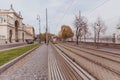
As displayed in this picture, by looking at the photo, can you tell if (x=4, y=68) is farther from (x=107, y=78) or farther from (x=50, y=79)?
(x=107, y=78)

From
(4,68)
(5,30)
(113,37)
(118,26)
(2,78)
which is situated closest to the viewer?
(2,78)

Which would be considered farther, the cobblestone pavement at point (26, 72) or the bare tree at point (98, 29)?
the bare tree at point (98, 29)

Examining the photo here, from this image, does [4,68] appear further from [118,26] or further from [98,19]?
[98,19]

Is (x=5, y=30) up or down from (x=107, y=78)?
up

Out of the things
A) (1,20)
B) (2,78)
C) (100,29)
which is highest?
(1,20)

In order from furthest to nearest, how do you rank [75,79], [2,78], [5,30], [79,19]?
1. [5,30]
2. [79,19]
3. [2,78]
4. [75,79]

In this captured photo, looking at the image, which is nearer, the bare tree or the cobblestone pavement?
the cobblestone pavement

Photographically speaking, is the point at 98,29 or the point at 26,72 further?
the point at 98,29

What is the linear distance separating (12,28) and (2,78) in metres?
97.7

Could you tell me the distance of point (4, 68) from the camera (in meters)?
12.1

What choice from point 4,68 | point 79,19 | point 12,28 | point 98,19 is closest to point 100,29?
point 98,19

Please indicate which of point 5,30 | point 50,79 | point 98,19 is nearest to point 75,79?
point 50,79

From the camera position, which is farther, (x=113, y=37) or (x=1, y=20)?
(x=1, y=20)

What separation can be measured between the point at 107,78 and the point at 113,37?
31649 millimetres
